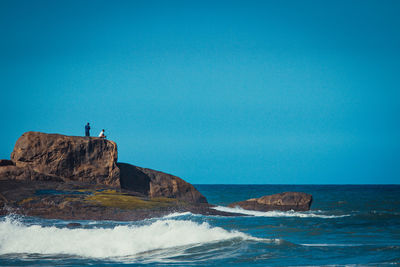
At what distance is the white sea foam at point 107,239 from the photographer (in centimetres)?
1700

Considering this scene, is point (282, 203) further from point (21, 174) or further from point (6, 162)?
point (6, 162)

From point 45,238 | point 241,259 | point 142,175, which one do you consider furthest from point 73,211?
point 241,259

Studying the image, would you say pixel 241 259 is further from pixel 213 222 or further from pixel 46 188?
pixel 46 188

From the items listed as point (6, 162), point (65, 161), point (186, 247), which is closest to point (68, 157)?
point (65, 161)

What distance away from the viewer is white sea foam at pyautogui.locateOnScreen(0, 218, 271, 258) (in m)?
17.0

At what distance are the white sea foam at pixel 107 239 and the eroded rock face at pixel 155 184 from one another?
14.6m

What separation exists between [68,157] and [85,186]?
10.4 feet

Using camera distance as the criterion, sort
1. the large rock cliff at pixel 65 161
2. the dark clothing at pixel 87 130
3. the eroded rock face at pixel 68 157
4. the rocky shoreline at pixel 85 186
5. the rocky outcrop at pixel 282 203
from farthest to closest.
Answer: the rocky outcrop at pixel 282 203, the dark clothing at pixel 87 130, the eroded rock face at pixel 68 157, the large rock cliff at pixel 65 161, the rocky shoreline at pixel 85 186

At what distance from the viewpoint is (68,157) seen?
3186 cm

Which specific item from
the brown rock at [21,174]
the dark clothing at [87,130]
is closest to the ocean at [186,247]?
the brown rock at [21,174]

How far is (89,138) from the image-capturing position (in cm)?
3281

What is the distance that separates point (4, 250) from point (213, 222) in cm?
1233

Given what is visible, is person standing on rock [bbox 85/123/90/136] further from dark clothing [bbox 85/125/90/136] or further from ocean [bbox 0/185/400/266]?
ocean [bbox 0/185/400/266]

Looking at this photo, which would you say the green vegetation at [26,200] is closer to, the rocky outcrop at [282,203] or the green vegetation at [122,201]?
the green vegetation at [122,201]
